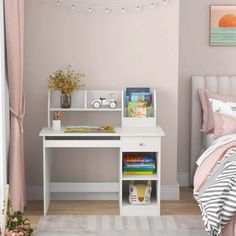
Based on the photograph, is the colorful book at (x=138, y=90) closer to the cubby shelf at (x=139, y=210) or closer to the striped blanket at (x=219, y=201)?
the cubby shelf at (x=139, y=210)

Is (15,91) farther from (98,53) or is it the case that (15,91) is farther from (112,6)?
(112,6)

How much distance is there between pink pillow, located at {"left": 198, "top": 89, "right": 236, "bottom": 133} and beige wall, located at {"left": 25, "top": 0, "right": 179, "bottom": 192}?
1.30ft

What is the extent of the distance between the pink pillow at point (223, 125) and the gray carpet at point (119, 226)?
31.6 inches

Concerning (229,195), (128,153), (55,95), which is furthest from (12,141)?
(229,195)

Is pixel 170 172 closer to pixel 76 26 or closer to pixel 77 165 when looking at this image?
pixel 77 165

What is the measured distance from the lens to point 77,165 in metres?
5.12

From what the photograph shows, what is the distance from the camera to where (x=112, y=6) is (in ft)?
16.3

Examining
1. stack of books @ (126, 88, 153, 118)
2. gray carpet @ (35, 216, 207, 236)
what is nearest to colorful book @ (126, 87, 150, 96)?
stack of books @ (126, 88, 153, 118)

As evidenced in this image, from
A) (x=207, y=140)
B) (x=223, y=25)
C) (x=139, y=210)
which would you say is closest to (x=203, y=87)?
(x=207, y=140)

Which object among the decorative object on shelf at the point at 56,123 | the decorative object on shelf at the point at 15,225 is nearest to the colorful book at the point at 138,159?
the decorative object on shelf at the point at 56,123

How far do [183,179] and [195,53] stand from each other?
1.25 meters

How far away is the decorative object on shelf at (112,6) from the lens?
4.95 metres

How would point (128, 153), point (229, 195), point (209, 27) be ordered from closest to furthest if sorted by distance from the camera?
point (229, 195) → point (128, 153) → point (209, 27)

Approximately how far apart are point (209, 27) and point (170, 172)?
147 centimetres
